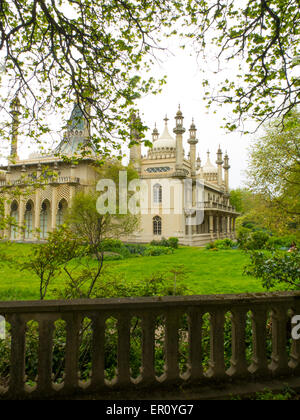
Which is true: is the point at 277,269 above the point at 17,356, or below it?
above

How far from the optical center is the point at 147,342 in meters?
2.57

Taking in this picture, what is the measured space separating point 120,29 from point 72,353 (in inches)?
216

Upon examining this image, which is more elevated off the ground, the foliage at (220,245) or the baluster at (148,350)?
the baluster at (148,350)

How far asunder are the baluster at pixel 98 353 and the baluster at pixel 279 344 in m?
1.69

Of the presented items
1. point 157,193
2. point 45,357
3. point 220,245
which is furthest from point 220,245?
point 45,357

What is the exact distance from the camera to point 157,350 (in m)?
3.76

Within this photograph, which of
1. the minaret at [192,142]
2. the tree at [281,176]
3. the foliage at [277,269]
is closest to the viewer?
the foliage at [277,269]

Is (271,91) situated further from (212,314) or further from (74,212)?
(74,212)

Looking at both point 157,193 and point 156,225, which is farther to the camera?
point 157,193

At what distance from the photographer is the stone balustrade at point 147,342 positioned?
2416 millimetres

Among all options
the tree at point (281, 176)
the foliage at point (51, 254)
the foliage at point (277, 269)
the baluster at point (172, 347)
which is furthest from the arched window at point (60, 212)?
the baluster at point (172, 347)

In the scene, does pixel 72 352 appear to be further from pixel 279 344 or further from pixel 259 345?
pixel 279 344

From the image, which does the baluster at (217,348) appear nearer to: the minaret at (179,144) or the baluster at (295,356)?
the baluster at (295,356)

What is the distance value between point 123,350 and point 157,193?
27.5 meters
